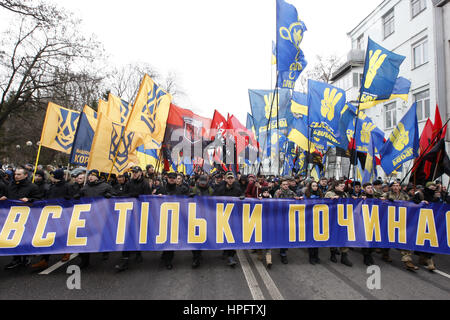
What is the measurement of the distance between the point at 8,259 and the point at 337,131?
30.0 feet

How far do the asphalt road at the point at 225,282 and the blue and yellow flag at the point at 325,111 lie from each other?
438cm

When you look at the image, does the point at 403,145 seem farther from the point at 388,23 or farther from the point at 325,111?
the point at 388,23

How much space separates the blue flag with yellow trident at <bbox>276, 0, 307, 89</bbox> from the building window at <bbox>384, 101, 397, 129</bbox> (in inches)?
663

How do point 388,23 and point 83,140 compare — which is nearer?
point 83,140

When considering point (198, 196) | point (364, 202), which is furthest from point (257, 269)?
point (364, 202)

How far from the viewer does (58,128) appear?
793 cm

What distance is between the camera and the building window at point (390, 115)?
2050 cm

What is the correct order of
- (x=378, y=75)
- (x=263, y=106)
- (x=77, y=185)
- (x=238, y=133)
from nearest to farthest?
1. (x=77, y=185)
2. (x=378, y=75)
3. (x=238, y=133)
4. (x=263, y=106)

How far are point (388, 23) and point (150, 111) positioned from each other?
2378cm

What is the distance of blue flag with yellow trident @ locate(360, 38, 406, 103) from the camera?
7008 mm

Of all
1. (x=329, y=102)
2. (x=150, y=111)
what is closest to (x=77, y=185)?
(x=150, y=111)
